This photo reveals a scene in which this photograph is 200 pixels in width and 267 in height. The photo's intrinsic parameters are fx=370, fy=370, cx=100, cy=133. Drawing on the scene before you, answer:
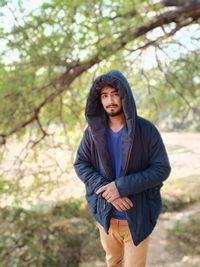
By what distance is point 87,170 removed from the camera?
1647 millimetres

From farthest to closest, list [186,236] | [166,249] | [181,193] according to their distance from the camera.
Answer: [181,193] < [186,236] < [166,249]

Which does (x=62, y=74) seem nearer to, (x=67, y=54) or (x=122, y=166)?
(x=67, y=54)

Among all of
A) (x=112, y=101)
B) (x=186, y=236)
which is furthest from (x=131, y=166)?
(x=186, y=236)

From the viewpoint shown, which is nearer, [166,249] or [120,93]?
[120,93]

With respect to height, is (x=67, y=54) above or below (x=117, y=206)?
above

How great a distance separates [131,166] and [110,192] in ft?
0.48

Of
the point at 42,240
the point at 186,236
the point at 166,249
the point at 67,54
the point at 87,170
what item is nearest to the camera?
the point at 87,170

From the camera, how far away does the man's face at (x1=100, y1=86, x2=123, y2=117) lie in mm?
1583

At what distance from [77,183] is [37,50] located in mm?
2323

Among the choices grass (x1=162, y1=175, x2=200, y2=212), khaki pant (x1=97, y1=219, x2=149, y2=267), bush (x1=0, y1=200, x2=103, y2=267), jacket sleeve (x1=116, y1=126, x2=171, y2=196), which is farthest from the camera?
grass (x1=162, y1=175, x2=200, y2=212)

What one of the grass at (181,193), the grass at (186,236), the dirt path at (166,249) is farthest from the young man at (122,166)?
the grass at (181,193)

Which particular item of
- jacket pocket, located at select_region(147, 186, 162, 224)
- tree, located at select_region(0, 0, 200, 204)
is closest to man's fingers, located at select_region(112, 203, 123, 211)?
jacket pocket, located at select_region(147, 186, 162, 224)

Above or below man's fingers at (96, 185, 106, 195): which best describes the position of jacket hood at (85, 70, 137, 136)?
above

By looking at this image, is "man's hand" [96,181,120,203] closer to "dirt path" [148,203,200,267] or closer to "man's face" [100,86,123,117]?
"man's face" [100,86,123,117]
